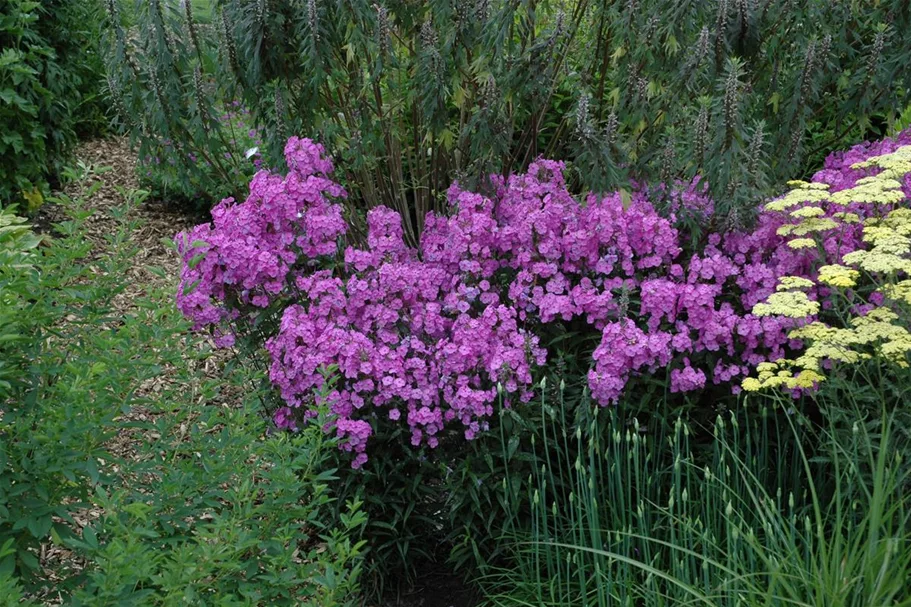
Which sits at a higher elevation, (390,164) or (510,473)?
(390,164)

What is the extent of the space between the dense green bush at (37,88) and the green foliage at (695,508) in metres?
3.67

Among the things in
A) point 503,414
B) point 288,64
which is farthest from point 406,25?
point 503,414

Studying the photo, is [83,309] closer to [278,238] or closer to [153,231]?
[278,238]

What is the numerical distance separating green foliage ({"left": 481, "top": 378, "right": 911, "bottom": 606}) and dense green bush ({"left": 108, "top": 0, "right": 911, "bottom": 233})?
0.94m

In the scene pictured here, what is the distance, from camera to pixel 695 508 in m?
3.33

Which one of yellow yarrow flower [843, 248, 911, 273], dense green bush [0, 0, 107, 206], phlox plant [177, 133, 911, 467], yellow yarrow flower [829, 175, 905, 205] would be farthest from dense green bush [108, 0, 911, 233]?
dense green bush [0, 0, 107, 206]

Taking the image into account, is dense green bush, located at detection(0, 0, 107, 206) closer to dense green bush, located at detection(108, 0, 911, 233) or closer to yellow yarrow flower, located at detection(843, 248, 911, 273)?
dense green bush, located at detection(108, 0, 911, 233)

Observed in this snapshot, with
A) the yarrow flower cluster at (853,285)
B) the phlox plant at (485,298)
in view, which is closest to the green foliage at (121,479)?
the phlox plant at (485,298)

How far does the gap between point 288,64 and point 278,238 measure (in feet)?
3.41

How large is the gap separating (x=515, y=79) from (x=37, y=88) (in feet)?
10.2

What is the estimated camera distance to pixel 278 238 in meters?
3.54

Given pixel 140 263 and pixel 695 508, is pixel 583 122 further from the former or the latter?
pixel 140 263

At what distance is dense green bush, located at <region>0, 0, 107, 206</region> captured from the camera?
537cm

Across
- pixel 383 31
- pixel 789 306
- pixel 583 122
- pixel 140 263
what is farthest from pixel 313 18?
pixel 140 263
